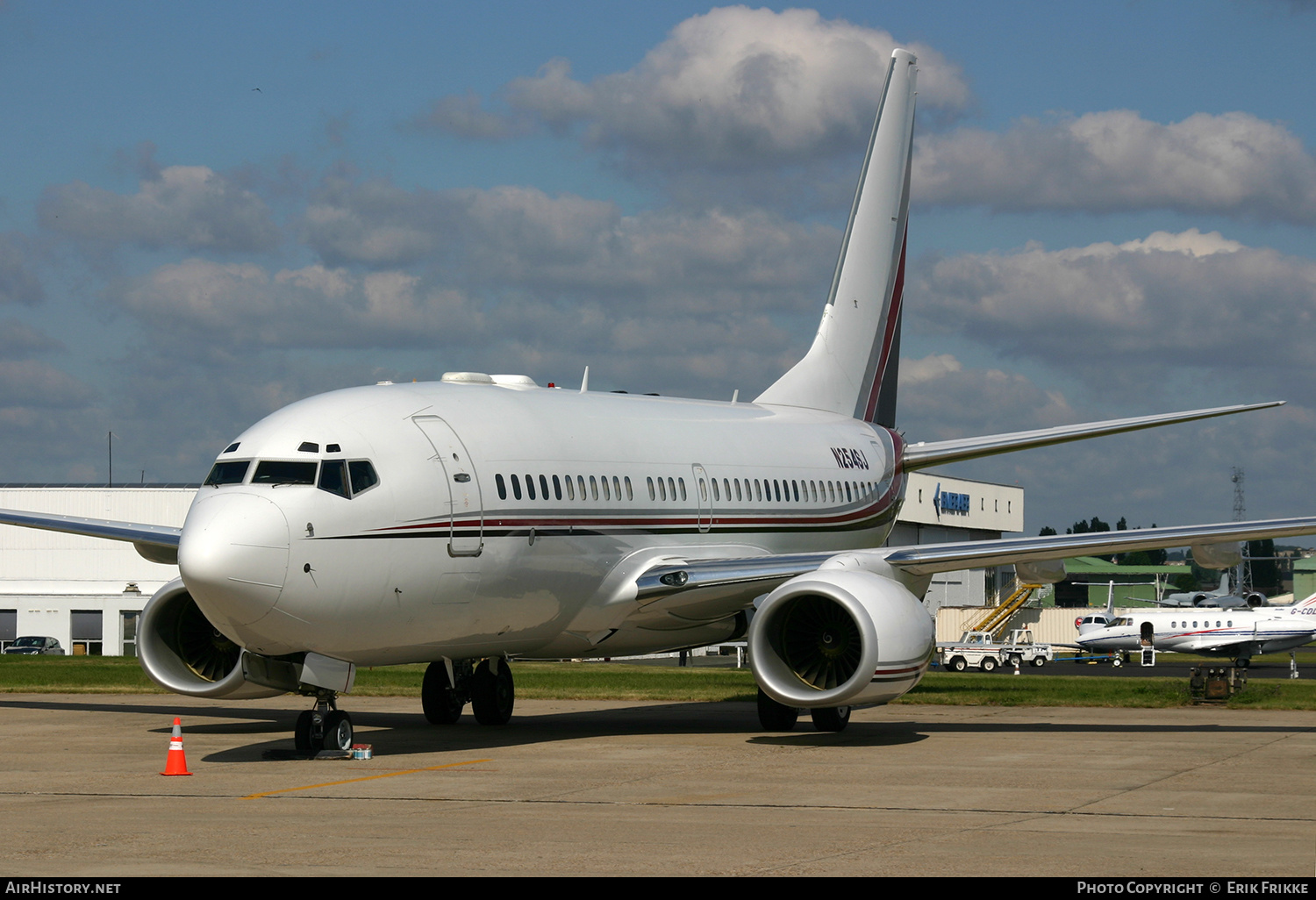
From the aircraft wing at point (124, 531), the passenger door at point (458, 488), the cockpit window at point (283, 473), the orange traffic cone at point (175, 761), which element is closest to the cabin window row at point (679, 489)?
the passenger door at point (458, 488)

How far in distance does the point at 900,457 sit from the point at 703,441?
7.90m

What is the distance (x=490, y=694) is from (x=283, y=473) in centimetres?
673

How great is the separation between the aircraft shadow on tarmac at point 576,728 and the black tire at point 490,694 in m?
0.19

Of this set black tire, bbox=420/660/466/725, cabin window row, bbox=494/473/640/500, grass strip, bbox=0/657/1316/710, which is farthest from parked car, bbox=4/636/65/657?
cabin window row, bbox=494/473/640/500

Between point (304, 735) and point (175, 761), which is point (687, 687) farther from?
point (175, 761)

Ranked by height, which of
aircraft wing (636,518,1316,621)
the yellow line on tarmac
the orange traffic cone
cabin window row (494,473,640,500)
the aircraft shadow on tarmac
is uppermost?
cabin window row (494,473,640,500)

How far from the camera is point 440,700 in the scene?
22641mm

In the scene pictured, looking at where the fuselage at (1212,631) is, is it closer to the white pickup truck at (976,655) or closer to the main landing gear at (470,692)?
the white pickup truck at (976,655)

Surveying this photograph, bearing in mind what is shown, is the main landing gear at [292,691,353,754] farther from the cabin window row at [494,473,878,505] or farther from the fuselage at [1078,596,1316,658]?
the fuselage at [1078,596,1316,658]

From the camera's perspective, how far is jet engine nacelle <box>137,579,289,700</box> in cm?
2022

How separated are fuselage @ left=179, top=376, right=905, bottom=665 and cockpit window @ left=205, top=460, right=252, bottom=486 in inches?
1.0

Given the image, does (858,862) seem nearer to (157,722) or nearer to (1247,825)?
(1247,825)

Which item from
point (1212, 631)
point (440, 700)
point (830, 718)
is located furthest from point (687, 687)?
point (1212, 631)

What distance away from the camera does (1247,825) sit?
1270cm
